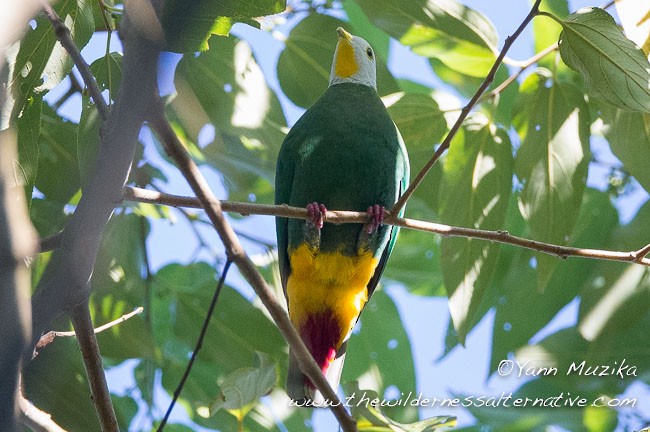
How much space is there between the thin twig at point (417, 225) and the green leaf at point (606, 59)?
0.38 meters

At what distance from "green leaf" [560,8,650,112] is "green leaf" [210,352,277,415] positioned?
3.52ft

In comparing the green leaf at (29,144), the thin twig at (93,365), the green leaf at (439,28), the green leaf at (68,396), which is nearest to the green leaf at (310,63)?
the green leaf at (439,28)

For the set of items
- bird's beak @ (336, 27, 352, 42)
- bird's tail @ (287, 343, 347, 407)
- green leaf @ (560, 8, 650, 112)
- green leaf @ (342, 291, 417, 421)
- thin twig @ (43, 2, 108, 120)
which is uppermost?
green leaf @ (560, 8, 650, 112)

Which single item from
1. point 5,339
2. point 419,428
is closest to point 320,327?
point 419,428

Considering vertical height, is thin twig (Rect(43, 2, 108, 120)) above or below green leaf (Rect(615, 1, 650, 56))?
below

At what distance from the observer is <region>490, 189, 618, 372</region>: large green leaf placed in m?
3.13

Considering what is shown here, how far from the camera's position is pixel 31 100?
2043 millimetres

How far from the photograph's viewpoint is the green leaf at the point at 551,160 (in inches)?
103

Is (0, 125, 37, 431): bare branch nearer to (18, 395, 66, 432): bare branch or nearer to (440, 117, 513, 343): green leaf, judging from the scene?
(18, 395, 66, 432): bare branch

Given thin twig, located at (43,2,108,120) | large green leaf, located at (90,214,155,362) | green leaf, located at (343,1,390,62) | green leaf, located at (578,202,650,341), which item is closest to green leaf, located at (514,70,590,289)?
green leaf, located at (578,202,650,341)

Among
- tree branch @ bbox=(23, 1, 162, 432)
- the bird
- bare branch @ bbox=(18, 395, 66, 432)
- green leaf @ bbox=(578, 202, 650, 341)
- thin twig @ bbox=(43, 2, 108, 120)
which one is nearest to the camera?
tree branch @ bbox=(23, 1, 162, 432)

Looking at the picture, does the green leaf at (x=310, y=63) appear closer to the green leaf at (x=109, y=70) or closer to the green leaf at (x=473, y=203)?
the green leaf at (x=473, y=203)

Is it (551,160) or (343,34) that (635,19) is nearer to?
(551,160)

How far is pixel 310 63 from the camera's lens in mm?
3027
